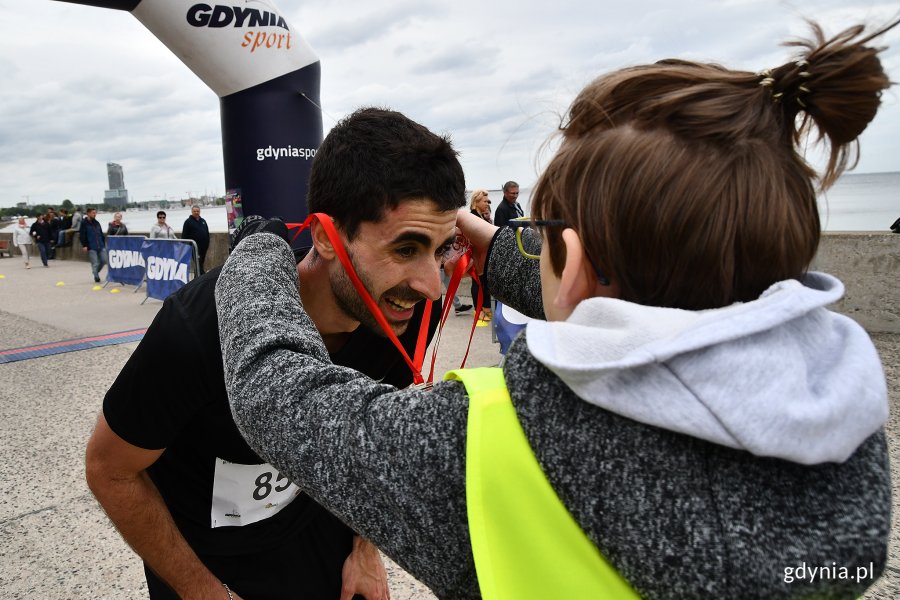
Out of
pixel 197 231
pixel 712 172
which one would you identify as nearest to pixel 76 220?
pixel 197 231

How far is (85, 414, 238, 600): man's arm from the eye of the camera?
153cm

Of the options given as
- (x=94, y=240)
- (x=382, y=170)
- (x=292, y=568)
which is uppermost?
(x=382, y=170)

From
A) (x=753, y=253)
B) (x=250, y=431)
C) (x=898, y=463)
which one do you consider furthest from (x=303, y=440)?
(x=898, y=463)

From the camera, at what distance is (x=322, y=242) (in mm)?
2016

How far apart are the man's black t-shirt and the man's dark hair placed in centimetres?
41

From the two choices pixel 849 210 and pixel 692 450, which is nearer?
pixel 692 450

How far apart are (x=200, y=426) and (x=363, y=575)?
793 millimetres

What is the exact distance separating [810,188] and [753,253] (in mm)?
139

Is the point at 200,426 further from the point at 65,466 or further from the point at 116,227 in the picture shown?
the point at 116,227

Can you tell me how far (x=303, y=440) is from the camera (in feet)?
2.96

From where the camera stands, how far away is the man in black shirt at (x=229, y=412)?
1523 millimetres

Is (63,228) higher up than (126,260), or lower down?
higher up

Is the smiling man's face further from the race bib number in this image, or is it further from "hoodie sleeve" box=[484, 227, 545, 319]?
the race bib number

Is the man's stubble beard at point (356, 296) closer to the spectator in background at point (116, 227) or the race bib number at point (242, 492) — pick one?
the race bib number at point (242, 492)
